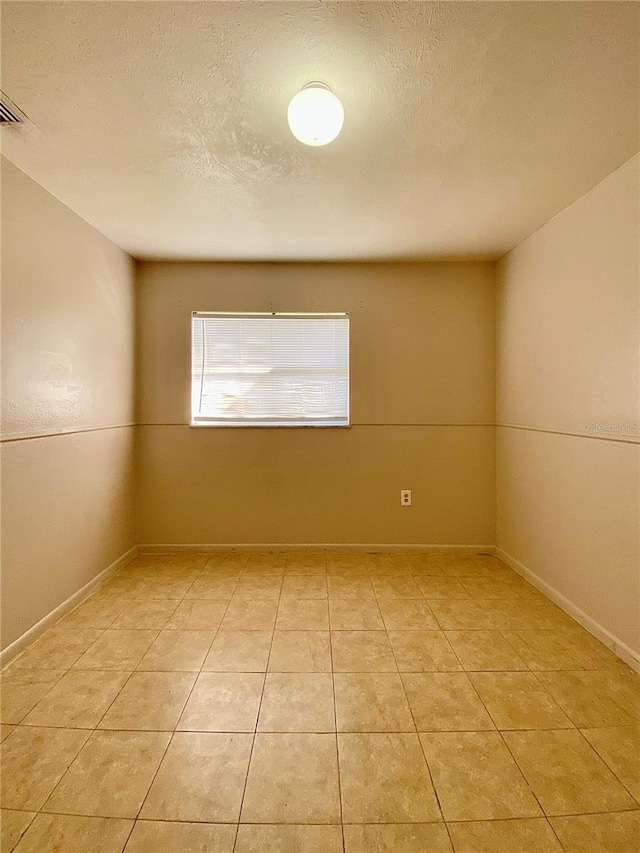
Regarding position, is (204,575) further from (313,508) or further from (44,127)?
(44,127)

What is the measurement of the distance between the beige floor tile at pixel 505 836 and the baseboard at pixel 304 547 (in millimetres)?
2331

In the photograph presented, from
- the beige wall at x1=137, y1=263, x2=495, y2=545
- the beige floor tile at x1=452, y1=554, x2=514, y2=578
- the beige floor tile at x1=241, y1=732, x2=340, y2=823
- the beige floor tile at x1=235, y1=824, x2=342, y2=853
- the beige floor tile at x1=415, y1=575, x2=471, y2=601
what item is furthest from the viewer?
the beige wall at x1=137, y1=263, x2=495, y2=545

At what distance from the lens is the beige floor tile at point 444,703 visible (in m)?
1.64

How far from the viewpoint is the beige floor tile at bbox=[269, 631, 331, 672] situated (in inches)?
78.7

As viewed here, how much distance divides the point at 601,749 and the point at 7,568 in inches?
105

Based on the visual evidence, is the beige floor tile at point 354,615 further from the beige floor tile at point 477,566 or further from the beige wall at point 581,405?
the beige wall at point 581,405

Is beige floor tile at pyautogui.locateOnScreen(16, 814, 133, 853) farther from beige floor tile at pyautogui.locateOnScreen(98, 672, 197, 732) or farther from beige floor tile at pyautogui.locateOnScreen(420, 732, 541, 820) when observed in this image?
beige floor tile at pyautogui.locateOnScreen(420, 732, 541, 820)

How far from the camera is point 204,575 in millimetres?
3119

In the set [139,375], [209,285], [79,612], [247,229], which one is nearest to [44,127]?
[247,229]

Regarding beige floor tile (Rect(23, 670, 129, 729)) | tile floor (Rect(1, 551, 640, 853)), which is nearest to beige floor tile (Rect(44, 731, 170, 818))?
tile floor (Rect(1, 551, 640, 853))

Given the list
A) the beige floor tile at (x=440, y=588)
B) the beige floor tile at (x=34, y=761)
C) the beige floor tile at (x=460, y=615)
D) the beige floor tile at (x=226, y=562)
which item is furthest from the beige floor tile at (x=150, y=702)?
the beige floor tile at (x=440, y=588)

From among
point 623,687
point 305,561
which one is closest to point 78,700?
point 305,561

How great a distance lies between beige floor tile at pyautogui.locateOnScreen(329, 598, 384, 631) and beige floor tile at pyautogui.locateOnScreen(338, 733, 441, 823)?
792 millimetres

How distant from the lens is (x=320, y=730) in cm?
161
